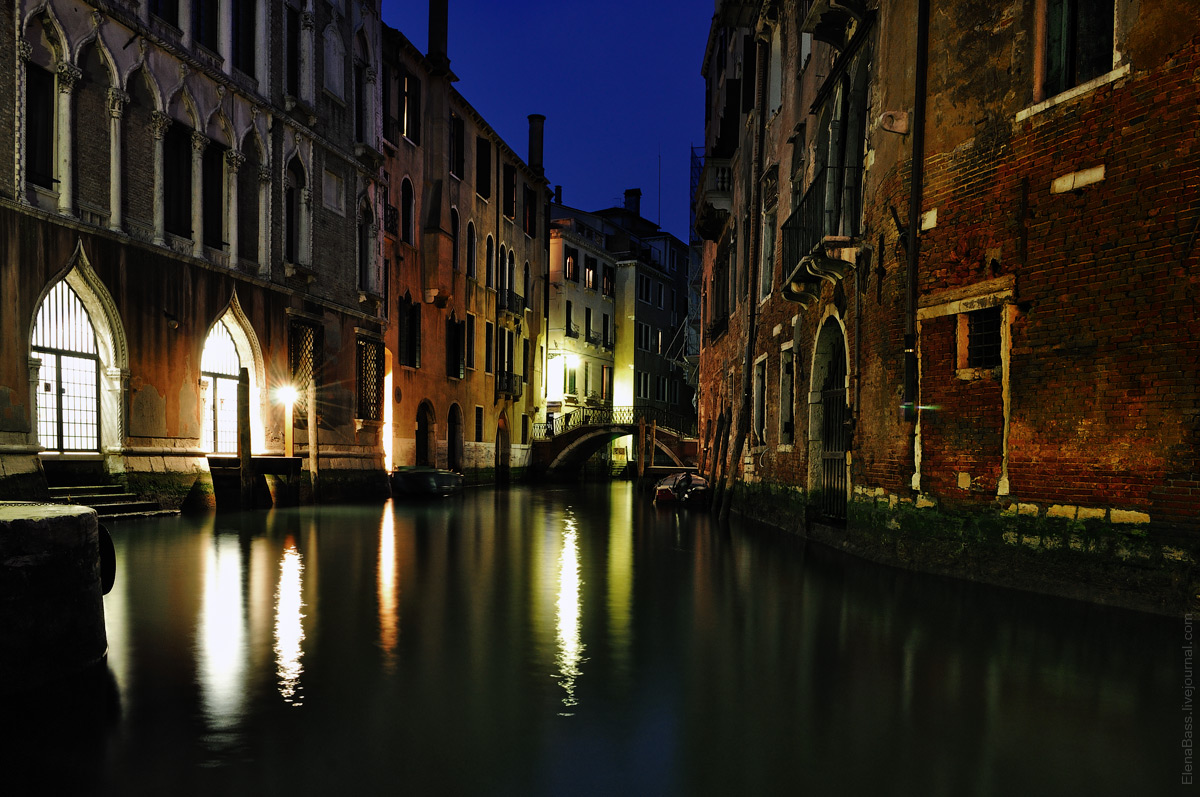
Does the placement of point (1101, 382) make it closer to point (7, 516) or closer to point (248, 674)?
point (248, 674)

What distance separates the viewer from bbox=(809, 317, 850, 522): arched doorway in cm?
1274

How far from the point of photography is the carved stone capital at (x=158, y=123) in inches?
627

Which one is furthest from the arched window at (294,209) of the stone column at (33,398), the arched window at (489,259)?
the arched window at (489,259)

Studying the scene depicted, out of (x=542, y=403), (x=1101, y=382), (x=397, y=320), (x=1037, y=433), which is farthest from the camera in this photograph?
(x=542, y=403)

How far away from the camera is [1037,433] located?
8.12m

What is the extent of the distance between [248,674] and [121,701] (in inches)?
27.8

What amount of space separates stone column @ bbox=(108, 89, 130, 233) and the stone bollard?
11213 millimetres

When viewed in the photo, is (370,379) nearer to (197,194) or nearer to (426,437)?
(426,437)

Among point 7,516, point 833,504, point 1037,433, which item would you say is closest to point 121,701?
point 7,516

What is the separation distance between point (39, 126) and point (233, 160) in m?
4.56

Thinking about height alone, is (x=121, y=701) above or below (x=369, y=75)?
below

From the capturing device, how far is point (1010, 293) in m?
8.40

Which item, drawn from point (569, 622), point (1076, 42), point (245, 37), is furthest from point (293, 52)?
point (569, 622)

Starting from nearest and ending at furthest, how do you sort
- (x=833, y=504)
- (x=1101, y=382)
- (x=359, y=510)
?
(x=1101, y=382) < (x=833, y=504) < (x=359, y=510)
